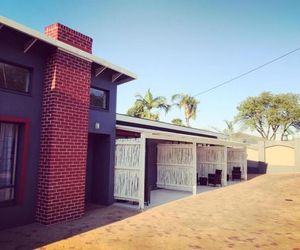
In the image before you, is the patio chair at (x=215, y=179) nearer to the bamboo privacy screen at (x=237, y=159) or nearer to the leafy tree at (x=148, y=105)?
the bamboo privacy screen at (x=237, y=159)

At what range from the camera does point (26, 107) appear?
300 inches

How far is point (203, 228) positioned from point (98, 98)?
18.8 feet

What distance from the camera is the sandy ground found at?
6.29 m

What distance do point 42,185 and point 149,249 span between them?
3566 millimetres

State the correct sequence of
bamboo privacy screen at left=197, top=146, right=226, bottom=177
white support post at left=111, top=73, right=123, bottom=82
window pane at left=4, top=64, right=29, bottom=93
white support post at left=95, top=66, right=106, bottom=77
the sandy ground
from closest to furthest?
the sandy ground, window pane at left=4, top=64, right=29, bottom=93, white support post at left=95, top=66, right=106, bottom=77, white support post at left=111, top=73, right=123, bottom=82, bamboo privacy screen at left=197, top=146, right=226, bottom=177

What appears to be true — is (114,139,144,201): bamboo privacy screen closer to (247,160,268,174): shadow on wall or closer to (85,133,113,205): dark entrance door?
(85,133,113,205): dark entrance door

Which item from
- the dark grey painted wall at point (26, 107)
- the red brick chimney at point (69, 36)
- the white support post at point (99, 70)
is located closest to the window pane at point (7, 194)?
the dark grey painted wall at point (26, 107)

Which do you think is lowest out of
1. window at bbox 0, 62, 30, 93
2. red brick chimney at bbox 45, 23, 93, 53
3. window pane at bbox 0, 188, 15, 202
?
window pane at bbox 0, 188, 15, 202

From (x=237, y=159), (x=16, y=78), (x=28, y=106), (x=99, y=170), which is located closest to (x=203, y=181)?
(x=237, y=159)

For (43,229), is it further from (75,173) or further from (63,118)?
(63,118)

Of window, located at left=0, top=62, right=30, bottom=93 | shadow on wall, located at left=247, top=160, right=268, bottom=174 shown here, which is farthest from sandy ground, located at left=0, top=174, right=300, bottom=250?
shadow on wall, located at left=247, top=160, right=268, bottom=174

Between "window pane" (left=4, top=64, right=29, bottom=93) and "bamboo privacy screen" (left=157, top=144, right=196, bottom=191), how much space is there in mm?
8989

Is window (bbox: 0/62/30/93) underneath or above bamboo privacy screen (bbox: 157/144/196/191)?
above

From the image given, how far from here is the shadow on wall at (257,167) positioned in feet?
91.7
